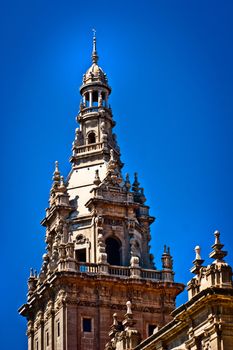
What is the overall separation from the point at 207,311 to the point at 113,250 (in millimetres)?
30797

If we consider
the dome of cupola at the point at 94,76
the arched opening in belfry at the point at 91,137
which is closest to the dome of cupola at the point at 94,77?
the dome of cupola at the point at 94,76

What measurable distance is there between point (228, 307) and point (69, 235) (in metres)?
31.4

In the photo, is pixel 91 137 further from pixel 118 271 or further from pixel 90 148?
pixel 118 271

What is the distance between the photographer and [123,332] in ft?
247

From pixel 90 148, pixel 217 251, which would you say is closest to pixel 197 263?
pixel 217 251

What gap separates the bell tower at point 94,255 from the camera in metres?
87.0

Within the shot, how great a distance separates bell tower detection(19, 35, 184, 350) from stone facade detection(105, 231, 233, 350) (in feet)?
70.2

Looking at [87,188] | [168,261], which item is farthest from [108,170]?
[168,261]

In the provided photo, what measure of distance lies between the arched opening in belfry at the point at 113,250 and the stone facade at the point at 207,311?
2551cm

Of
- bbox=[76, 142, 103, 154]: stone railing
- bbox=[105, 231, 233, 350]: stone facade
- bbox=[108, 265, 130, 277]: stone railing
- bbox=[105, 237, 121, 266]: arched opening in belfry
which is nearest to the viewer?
bbox=[105, 231, 233, 350]: stone facade

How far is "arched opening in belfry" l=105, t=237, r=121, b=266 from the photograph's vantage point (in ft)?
300

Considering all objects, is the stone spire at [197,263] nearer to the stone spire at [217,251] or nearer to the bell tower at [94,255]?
the stone spire at [217,251]

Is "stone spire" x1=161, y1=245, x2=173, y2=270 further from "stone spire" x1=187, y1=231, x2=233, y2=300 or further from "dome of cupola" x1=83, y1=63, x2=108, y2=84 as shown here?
"stone spire" x1=187, y1=231, x2=233, y2=300

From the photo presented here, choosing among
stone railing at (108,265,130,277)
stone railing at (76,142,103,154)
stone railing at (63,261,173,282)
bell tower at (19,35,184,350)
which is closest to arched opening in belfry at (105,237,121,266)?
bell tower at (19,35,184,350)
